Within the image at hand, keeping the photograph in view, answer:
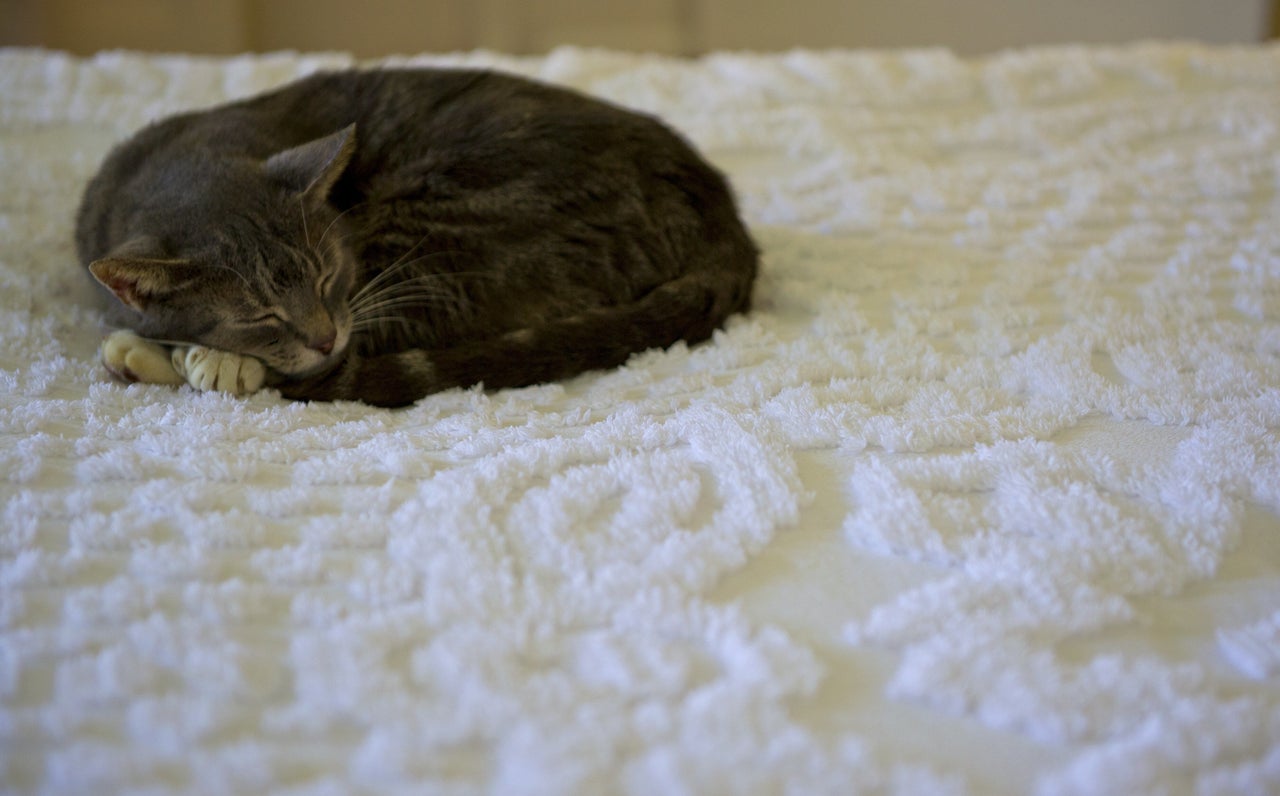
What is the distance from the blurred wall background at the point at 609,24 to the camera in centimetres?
259

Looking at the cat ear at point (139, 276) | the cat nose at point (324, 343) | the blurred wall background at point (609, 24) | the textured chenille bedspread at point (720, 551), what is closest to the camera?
the textured chenille bedspread at point (720, 551)

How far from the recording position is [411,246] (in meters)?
1.41

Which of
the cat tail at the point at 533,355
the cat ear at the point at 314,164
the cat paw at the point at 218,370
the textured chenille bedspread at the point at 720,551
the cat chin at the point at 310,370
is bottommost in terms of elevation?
the cat chin at the point at 310,370

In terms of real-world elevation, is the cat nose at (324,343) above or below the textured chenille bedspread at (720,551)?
below

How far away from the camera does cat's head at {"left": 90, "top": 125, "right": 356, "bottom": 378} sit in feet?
4.13

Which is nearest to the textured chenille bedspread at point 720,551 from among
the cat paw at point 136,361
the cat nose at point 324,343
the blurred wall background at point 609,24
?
the cat paw at point 136,361

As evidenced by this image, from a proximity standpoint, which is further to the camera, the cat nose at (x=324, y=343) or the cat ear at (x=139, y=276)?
the cat nose at (x=324, y=343)

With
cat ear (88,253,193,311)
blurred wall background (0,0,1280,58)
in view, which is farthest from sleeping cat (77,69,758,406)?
blurred wall background (0,0,1280,58)

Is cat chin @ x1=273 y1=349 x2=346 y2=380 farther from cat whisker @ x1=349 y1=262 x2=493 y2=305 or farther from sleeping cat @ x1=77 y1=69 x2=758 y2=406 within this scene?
cat whisker @ x1=349 y1=262 x2=493 y2=305

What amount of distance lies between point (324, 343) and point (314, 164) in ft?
0.82

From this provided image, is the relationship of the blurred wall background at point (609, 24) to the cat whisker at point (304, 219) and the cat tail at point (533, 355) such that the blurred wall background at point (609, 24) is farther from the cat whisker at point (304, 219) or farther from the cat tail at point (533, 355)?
the cat tail at point (533, 355)

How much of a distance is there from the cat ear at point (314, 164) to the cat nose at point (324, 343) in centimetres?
20

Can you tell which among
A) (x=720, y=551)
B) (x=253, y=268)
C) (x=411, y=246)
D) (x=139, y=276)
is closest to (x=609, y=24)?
(x=411, y=246)

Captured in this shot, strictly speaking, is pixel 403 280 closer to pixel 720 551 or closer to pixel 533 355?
pixel 533 355
